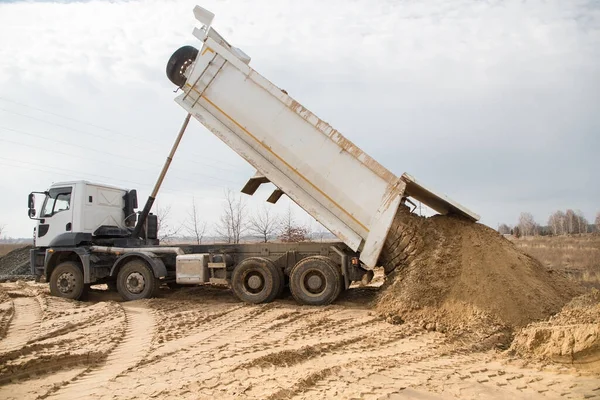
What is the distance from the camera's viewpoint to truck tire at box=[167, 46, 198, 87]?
9.29 metres

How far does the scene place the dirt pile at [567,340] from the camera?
491 cm

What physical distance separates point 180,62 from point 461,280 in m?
6.86

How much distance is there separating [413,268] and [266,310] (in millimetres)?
2827

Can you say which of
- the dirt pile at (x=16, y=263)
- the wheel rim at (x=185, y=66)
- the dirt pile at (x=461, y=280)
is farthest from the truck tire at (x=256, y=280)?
the dirt pile at (x=16, y=263)

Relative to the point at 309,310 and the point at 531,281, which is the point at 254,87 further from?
the point at 531,281

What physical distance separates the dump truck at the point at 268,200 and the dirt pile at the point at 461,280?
47 centimetres

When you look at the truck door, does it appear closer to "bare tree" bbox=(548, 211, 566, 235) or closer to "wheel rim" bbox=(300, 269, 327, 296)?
"wheel rim" bbox=(300, 269, 327, 296)

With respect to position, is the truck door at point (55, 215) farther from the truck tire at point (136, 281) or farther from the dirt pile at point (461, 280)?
the dirt pile at point (461, 280)

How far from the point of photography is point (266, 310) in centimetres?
849

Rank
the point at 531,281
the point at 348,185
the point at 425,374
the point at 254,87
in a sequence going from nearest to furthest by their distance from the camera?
Answer: the point at 425,374 → the point at 531,281 → the point at 348,185 → the point at 254,87

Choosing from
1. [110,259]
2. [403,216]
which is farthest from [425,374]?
[110,259]

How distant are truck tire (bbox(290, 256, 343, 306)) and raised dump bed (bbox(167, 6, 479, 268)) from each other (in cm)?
77

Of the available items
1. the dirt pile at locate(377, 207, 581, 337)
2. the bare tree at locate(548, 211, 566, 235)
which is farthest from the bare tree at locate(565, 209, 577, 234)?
the dirt pile at locate(377, 207, 581, 337)

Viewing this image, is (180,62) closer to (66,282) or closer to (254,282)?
(254,282)
